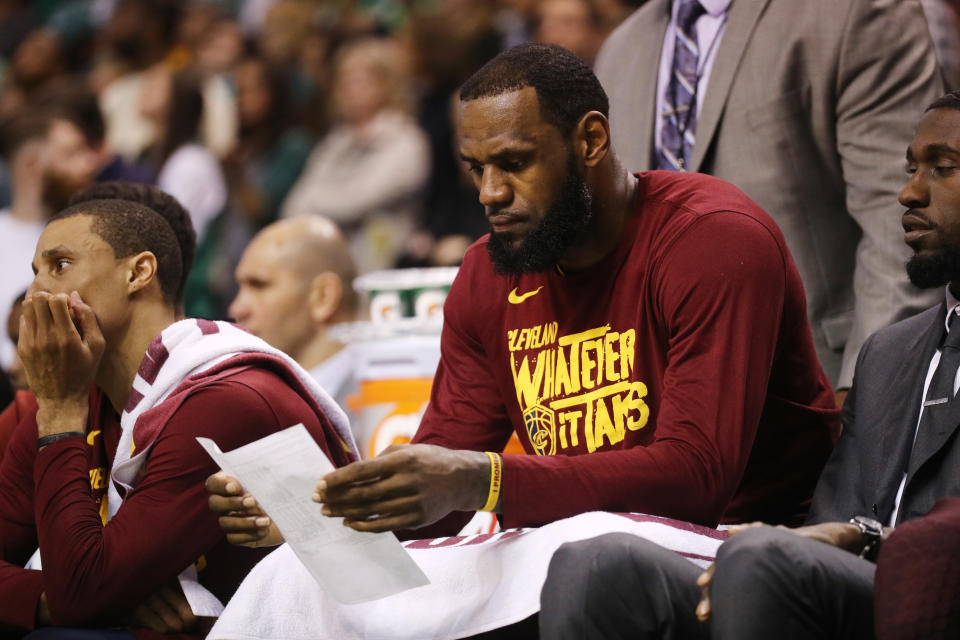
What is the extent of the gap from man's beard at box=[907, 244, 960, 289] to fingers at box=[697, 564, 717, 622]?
31.5 inches

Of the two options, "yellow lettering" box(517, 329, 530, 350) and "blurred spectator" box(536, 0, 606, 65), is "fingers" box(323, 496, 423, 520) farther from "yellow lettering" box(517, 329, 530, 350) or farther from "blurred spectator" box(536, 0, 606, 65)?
"blurred spectator" box(536, 0, 606, 65)

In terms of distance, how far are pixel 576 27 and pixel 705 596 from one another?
3.55 meters

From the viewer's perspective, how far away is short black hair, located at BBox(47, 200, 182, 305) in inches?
113

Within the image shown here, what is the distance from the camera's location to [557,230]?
2.38 m

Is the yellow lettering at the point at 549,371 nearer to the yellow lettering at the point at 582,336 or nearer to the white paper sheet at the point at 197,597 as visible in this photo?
the yellow lettering at the point at 582,336

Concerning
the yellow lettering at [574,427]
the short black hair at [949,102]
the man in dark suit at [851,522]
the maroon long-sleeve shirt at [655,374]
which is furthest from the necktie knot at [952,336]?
the yellow lettering at [574,427]

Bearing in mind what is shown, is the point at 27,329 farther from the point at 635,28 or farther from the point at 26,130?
the point at 26,130

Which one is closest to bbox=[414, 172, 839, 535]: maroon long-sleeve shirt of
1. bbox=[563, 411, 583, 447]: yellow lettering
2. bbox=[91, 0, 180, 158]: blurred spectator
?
bbox=[563, 411, 583, 447]: yellow lettering

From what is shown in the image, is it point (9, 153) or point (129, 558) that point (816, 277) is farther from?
point (9, 153)

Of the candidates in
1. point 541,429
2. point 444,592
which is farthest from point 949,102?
point 444,592

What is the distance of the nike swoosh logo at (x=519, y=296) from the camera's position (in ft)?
8.30

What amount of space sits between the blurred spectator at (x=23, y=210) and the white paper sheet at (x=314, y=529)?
4313 mm

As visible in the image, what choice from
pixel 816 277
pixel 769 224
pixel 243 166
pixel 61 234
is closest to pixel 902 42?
pixel 816 277

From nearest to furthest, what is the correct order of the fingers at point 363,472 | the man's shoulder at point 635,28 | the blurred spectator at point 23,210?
1. the fingers at point 363,472
2. the man's shoulder at point 635,28
3. the blurred spectator at point 23,210
